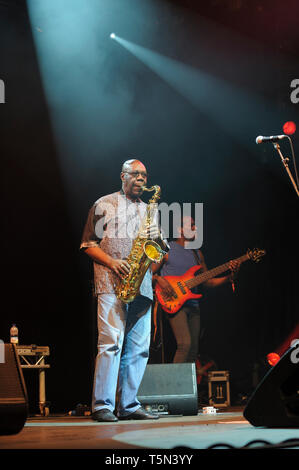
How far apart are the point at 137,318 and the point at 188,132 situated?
385 cm

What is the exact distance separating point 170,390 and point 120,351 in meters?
0.63

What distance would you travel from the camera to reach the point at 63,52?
656cm

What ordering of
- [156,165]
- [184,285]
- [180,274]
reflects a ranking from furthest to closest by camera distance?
1. [156,165]
2. [180,274]
3. [184,285]

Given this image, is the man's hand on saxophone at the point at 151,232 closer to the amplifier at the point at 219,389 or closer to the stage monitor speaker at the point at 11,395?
the stage monitor speaker at the point at 11,395

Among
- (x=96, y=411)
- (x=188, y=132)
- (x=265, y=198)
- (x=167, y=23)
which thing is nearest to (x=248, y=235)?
(x=265, y=198)

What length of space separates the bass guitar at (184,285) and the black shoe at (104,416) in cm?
268

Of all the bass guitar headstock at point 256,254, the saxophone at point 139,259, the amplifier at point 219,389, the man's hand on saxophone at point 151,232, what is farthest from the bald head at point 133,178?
the amplifier at point 219,389

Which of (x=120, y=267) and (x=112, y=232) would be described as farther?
(x=112, y=232)

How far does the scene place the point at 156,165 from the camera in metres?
7.31

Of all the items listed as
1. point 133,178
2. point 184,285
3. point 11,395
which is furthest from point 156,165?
point 11,395

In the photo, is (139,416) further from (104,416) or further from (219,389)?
(219,389)

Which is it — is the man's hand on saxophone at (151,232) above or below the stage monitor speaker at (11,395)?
above

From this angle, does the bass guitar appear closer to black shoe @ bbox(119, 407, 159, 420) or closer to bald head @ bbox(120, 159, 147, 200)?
bald head @ bbox(120, 159, 147, 200)

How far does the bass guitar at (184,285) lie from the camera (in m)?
6.45
